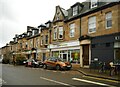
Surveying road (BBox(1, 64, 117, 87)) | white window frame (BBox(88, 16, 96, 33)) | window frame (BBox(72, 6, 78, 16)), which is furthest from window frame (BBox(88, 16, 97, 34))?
road (BBox(1, 64, 117, 87))

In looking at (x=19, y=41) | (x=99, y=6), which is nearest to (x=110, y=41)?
(x=99, y=6)

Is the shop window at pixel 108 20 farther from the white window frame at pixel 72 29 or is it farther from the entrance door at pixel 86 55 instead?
the white window frame at pixel 72 29

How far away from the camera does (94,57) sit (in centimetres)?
2533

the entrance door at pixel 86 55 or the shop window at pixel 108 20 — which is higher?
the shop window at pixel 108 20

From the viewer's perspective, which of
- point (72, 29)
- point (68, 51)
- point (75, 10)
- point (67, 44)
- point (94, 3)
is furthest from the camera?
point (68, 51)

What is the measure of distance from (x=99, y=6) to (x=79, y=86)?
14498 millimetres

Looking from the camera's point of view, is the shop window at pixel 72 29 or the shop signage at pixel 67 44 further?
the shop window at pixel 72 29

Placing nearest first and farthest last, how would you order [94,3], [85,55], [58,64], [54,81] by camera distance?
1. [54,81]
2. [58,64]
3. [94,3]
4. [85,55]

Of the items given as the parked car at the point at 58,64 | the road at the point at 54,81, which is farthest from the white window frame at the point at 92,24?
the road at the point at 54,81

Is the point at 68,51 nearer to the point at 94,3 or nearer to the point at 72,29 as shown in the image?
the point at 72,29

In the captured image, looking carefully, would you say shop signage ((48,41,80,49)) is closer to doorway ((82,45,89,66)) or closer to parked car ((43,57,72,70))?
doorway ((82,45,89,66))

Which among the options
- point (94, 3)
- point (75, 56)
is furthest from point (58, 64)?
point (94, 3)

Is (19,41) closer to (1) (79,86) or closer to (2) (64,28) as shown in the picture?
(2) (64,28)

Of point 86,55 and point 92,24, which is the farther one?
point 86,55
